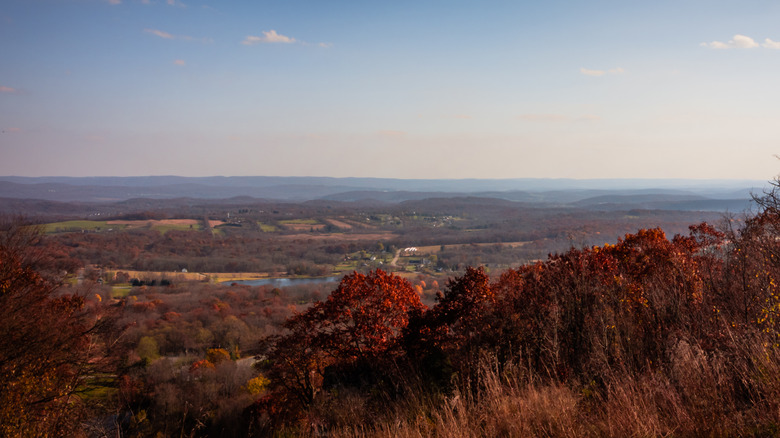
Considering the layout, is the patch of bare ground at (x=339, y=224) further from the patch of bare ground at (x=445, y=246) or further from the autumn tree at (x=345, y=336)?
the autumn tree at (x=345, y=336)

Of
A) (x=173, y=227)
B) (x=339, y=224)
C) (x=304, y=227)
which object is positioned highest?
(x=339, y=224)

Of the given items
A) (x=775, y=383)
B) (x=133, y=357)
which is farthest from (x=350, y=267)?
(x=775, y=383)

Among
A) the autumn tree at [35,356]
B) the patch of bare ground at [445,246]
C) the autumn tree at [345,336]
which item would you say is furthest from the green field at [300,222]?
the autumn tree at [345,336]

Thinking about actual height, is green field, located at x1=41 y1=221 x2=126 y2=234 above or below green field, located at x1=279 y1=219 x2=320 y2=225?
above

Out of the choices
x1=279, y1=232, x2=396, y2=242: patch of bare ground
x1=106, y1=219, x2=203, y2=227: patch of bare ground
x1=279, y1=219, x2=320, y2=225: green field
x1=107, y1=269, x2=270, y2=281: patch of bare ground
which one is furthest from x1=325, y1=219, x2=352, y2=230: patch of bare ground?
x1=107, y1=269, x2=270, y2=281: patch of bare ground

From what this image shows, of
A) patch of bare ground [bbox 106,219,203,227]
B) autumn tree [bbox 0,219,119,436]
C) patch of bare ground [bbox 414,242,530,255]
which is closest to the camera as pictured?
autumn tree [bbox 0,219,119,436]

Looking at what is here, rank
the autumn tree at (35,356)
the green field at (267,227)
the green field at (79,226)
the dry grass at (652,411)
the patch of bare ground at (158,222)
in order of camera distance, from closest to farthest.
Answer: the dry grass at (652,411) < the autumn tree at (35,356) < the green field at (79,226) < the patch of bare ground at (158,222) < the green field at (267,227)

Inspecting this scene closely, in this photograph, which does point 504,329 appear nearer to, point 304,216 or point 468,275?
point 468,275

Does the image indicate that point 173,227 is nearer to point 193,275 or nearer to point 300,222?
point 300,222

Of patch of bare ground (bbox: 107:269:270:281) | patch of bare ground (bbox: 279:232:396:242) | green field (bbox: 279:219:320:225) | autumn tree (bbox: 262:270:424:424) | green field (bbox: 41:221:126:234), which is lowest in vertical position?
patch of bare ground (bbox: 107:269:270:281)

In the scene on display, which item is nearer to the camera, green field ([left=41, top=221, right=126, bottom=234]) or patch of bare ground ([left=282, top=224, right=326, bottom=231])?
green field ([left=41, top=221, right=126, bottom=234])

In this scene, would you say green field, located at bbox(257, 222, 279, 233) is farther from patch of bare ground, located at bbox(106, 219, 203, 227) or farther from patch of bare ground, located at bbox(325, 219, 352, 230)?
patch of bare ground, located at bbox(106, 219, 203, 227)

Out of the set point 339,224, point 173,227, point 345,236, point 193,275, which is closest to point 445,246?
point 345,236

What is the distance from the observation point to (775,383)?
3912 millimetres
